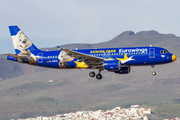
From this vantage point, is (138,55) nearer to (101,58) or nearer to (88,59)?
(101,58)

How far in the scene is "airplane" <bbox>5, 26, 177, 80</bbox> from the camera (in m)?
62.4

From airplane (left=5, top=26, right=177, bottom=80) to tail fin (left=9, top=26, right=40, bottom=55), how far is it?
569mm

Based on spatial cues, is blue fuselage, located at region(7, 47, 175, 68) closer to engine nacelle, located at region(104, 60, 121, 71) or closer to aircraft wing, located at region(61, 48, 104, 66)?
aircraft wing, located at region(61, 48, 104, 66)

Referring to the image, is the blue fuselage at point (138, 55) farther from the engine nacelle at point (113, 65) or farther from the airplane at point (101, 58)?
the engine nacelle at point (113, 65)

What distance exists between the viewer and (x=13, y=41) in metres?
74.8

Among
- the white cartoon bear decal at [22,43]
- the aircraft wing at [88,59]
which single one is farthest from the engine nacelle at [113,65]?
the white cartoon bear decal at [22,43]

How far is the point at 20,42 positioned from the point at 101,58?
21734 mm

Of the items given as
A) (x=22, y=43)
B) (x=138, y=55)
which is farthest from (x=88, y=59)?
(x=22, y=43)

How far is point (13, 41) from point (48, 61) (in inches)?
442

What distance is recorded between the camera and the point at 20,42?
7444 cm

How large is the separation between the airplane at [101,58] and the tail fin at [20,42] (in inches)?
22.4

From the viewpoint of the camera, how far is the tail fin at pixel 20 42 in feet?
241

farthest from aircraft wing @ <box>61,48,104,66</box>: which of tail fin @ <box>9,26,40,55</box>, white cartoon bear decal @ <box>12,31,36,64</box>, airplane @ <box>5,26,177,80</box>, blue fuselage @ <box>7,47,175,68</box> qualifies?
tail fin @ <box>9,26,40,55</box>

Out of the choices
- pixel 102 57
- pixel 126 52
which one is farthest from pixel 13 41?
pixel 126 52
